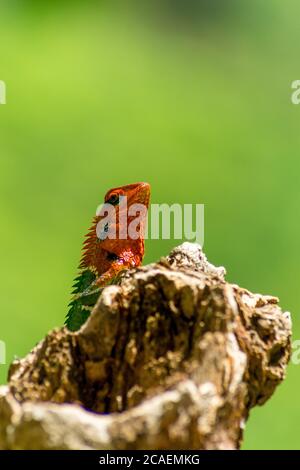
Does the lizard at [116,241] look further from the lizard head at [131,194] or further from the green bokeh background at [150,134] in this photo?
the green bokeh background at [150,134]

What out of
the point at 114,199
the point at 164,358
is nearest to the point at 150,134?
the point at 114,199

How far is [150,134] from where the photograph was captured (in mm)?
8328

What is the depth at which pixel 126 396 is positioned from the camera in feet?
6.73

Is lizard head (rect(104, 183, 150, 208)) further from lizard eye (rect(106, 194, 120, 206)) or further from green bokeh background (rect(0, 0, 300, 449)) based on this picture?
green bokeh background (rect(0, 0, 300, 449))

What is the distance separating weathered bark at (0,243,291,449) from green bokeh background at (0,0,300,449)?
4.60 meters

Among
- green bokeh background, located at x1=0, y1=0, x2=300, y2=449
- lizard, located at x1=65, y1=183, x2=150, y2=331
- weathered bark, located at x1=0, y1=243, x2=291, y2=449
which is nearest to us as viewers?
weathered bark, located at x1=0, y1=243, x2=291, y2=449

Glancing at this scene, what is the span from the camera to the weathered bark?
5.95ft

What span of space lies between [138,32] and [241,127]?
1.66 m

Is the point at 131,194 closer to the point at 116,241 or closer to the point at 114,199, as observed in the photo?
the point at 114,199

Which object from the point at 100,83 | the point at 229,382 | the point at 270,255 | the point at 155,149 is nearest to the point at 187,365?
the point at 229,382

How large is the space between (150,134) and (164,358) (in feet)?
21.3

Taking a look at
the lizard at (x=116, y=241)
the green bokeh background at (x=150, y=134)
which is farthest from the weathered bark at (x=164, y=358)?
the green bokeh background at (x=150, y=134)

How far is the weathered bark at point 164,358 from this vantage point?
181 centimetres

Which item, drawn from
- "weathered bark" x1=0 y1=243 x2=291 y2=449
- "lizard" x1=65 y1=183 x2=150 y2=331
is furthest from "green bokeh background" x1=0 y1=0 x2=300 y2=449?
"weathered bark" x1=0 y1=243 x2=291 y2=449
